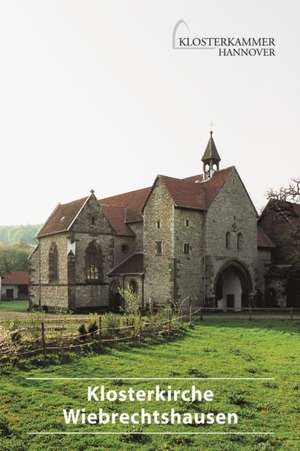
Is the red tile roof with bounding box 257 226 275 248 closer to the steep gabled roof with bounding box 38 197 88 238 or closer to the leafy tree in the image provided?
the steep gabled roof with bounding box 38 197 88 238

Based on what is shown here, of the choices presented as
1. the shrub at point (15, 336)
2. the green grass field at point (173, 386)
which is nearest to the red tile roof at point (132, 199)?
the green grass field at point (173, 386)

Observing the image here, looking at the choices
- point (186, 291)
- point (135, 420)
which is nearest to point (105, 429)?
point (135, 420)

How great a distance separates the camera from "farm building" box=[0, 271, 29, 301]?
225ft

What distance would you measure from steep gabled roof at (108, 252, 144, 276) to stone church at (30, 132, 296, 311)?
11 cm

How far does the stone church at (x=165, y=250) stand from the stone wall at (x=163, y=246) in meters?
0.08

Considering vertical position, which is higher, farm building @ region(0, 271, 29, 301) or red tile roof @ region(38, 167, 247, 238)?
red tile roof @ region(38, 167, 247, 238)

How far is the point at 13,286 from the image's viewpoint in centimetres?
6969

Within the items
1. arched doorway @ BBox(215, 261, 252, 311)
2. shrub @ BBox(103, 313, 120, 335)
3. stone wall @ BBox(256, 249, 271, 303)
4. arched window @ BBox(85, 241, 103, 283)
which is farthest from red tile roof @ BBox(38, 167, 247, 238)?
shrub @ BBox(103, 313, 120, 335)

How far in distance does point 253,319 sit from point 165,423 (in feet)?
72.2

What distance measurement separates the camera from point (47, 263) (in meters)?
43.3

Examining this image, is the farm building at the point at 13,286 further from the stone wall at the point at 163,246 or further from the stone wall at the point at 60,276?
the stone wall at the point at 163,246

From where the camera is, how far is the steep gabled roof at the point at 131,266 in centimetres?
3928

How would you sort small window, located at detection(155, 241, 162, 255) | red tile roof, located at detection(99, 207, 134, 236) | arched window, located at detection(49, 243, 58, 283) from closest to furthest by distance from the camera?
small window, located at detection(155, 241, 162, 255)
arched window, located at detection(49, 243, 58, 283)
red tile roof, located at detection(99, 207, 134, 236)

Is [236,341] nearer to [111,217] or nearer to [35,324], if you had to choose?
[35,324]
